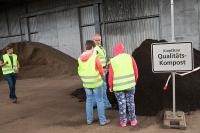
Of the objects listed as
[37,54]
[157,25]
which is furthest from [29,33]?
[157,25]

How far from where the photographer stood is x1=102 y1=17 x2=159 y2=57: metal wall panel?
62.1ft

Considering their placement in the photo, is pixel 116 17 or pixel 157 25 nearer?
pixel 157 25

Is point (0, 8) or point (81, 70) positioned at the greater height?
point (0, 8)

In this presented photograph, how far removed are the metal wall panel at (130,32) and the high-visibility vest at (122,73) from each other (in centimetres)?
1064

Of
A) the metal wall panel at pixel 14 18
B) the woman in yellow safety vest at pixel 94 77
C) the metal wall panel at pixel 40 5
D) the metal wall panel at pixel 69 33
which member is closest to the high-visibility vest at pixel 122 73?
the woman in yellow safety vest at pixel 94 77

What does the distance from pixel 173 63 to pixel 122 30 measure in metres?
12.2

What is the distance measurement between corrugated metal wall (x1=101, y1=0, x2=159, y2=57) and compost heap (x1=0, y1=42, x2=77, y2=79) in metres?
2.97

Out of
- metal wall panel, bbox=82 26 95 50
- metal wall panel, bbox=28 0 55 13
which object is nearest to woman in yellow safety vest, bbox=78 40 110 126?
metal wall panel, bbox=82 26 95 50

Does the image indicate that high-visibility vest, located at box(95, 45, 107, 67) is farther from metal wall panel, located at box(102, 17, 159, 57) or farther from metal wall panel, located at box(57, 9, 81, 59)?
metal wall panel, located at box(57, 9, 81, 59)

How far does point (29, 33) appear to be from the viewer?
27.0 m

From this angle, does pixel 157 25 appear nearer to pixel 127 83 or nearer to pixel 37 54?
pixel 37 54

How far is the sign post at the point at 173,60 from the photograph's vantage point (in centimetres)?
830

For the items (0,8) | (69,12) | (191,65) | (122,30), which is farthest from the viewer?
(0,8)

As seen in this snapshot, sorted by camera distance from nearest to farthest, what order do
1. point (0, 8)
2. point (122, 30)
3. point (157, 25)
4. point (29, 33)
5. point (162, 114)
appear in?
point (162, 114) < point (157, 25) < point (122, 30) < point (29, 33) < point (0, 8)
